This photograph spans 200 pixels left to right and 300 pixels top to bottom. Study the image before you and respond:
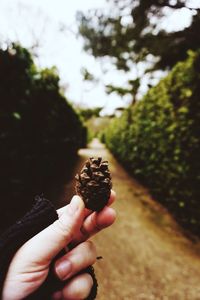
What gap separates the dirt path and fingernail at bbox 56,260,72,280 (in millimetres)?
3276

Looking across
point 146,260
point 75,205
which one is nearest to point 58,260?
point 75,205

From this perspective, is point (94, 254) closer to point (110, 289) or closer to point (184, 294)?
point (110, 289)

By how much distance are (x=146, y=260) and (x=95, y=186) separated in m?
4.50

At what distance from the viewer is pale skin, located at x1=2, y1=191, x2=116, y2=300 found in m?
1.14

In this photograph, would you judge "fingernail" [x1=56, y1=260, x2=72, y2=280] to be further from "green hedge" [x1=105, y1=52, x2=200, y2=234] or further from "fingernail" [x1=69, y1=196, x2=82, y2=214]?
"green hedge" [x1=105, y1=52, x2=200, y2=234]

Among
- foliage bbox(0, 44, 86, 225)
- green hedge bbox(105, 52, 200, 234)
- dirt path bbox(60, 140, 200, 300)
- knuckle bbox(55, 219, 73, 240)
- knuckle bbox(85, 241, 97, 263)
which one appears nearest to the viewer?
knuckle bbox(55, 219, 73, 240)

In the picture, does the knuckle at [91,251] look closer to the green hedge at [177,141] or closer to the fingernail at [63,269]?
the fingernail at [63,269]

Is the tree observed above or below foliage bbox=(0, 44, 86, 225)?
above

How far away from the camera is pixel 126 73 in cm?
1895

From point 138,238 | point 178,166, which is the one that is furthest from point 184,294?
point 178,166

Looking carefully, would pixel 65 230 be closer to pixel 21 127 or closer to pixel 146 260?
pixel 21 127

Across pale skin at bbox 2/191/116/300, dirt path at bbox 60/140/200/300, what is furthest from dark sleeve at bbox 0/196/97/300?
dirt path at bbox 60/140/200/300

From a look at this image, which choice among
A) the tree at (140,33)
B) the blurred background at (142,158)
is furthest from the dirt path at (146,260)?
the tree at (140,33)

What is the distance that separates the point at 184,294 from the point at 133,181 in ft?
23.1
